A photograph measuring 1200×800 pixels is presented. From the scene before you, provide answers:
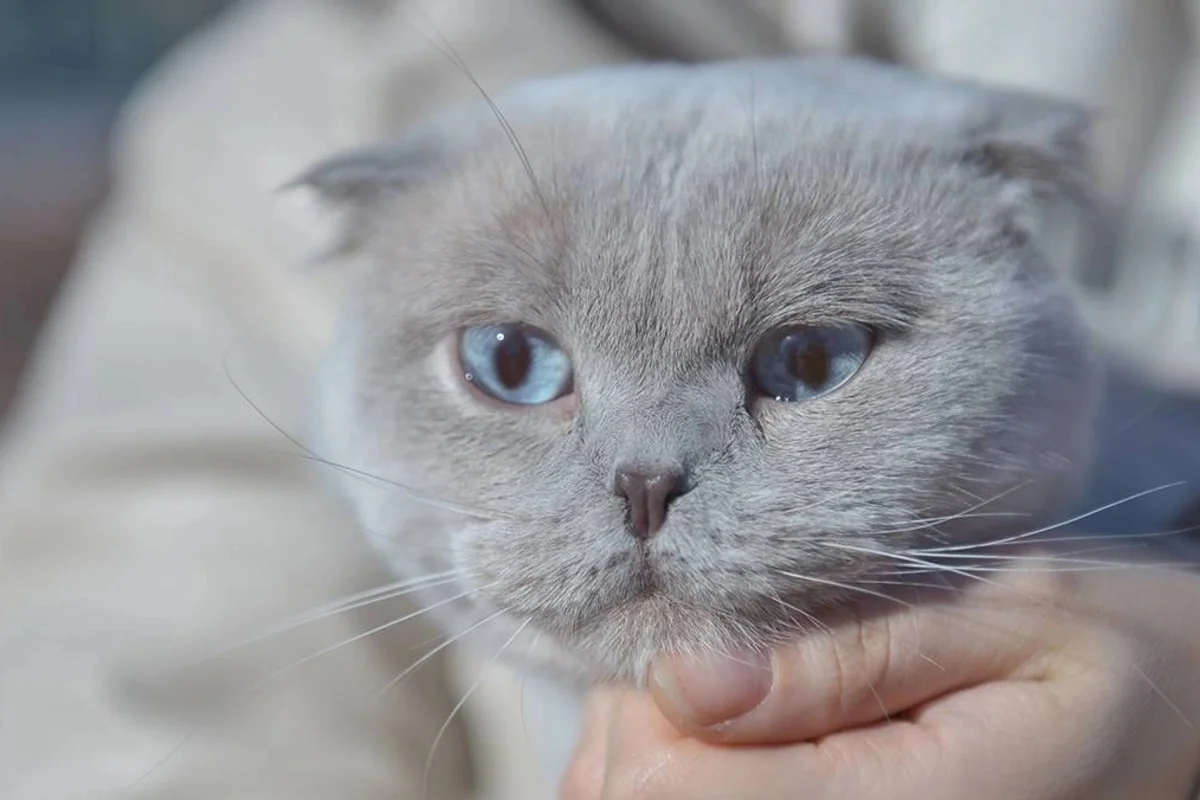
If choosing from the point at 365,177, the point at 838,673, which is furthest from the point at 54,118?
the point at 838,673

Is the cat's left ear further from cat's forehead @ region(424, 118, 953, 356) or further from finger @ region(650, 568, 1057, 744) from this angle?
finger @ region(650, 568, 1057, 744)

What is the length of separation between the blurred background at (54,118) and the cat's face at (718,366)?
1395 mm

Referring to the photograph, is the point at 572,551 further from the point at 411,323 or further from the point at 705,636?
the point at 411,323

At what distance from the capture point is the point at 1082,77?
1.20m

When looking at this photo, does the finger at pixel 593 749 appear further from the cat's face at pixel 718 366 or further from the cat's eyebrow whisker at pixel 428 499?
the cat's eyebrow whisker at pixel 428 499

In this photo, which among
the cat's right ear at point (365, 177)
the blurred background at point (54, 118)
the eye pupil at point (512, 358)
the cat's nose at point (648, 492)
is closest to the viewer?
the cat's nose at point (648, 492)

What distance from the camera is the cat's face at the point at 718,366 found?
0.66 m

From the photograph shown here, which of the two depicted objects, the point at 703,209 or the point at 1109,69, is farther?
the point at 1109,69

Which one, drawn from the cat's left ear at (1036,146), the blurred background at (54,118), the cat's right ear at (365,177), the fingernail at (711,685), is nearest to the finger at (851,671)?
the fingernail at (711,685)

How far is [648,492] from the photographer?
0.64m

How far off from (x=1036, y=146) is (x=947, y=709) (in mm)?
377

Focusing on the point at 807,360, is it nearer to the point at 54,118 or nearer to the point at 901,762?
the point at 901,762

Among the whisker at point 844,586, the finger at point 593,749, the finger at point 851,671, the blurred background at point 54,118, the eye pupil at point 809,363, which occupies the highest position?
the blurred background at point 54,118

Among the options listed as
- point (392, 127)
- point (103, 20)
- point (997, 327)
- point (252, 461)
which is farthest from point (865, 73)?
point (103, 20)
